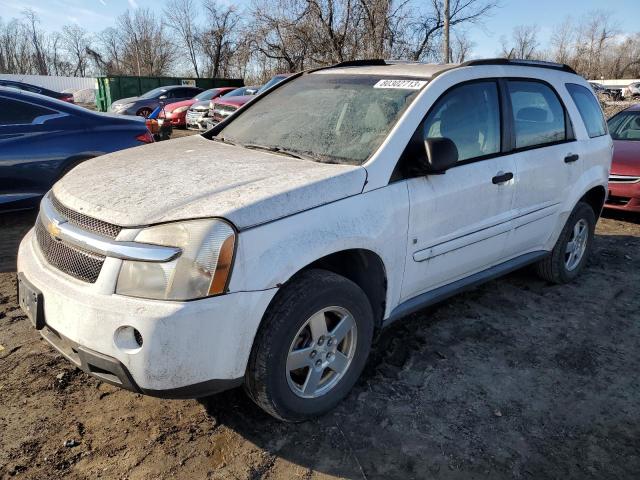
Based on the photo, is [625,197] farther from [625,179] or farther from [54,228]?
[54,228]

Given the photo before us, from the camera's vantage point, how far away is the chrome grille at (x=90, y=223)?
2197 mm

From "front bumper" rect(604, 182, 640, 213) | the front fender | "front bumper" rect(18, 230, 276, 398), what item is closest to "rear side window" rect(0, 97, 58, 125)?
"front bumper" rect(18, 230, 276, 398)

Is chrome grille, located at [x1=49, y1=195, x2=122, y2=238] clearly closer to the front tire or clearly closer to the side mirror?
the front tire

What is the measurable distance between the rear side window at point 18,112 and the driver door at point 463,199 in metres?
4.55

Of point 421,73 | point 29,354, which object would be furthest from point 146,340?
point 421,73

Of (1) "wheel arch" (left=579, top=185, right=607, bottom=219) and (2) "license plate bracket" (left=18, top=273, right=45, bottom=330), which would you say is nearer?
(2) "license plate bracket" (left=18, top=273, right=45, bottom=330)

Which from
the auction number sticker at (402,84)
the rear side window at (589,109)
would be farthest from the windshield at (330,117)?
the rear side window at (589,109)

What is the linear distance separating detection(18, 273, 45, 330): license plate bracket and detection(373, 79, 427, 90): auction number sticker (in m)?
2.21

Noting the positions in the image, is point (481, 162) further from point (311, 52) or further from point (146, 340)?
point (311, 52)

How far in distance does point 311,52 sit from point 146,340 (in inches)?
1095

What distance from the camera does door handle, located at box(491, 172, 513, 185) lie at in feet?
10.8

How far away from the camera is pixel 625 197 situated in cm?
655

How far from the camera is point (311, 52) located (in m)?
27.8

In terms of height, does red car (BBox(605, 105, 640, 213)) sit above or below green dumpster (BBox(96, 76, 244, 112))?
below
